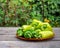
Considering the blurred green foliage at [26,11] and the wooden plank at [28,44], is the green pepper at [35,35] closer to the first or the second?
the wooden plank at [28,44]

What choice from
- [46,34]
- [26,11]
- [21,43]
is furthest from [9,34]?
[26,11]

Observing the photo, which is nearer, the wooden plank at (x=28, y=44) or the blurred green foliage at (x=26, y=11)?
the wooden plank at (x=28, y=44)

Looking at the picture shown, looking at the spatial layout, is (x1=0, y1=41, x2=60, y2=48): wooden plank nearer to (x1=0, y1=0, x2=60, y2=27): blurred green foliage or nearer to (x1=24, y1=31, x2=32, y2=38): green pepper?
(x1=24, y1=31, x2=32, y2=38): green pepper

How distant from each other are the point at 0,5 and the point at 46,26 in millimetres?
1446

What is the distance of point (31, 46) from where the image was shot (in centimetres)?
146

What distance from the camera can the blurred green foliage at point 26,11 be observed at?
291cm

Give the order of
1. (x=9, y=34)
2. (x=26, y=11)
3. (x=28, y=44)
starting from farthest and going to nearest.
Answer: (x=26, y=11), (x=9, y=34), (x=28, y=44)

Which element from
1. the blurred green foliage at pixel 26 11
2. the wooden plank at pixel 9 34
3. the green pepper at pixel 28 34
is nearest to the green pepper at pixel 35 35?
the green pepper at pixel 28 34

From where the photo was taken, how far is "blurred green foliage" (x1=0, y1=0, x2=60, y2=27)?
2910mm

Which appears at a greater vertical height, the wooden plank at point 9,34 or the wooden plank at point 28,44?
the wooden plank at point 9,34

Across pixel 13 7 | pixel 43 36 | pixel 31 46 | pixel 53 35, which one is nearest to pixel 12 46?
pixel 31 46

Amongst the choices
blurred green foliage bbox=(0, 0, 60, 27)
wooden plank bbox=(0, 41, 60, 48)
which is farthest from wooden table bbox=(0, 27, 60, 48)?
blurred green foliage bbox=(0, 0, 60, 27)

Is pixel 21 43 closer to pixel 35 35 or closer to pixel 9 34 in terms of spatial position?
pixel 35 35

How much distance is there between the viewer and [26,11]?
294 cm
